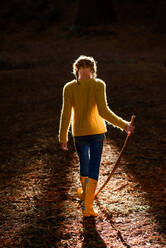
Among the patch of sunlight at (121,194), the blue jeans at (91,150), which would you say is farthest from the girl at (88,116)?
the patch of sunlight at (121,194)

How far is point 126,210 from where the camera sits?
373cm

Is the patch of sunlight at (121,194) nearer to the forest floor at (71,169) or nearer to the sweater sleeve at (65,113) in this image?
the forest floor at (71,169)

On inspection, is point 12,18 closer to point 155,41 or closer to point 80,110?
point 155,41

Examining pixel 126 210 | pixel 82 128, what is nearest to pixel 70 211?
pixel 126 210

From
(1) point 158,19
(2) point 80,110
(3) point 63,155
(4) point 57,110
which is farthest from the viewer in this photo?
(1) point 158,19

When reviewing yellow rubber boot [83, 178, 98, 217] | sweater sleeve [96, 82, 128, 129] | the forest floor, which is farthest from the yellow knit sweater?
the forest floor

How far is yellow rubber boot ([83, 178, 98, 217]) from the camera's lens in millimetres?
3570

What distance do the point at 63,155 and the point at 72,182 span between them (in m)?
1.08

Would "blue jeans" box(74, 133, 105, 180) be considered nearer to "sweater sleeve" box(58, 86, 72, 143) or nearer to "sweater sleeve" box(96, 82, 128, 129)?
"sweater sleeve" box(58, 86, 72, 143)

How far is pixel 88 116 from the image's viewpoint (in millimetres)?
3436

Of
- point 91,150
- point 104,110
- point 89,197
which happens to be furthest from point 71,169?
point 104,110

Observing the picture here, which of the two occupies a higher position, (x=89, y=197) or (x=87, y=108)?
(x=87, y=108)

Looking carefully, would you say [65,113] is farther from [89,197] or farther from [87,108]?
[89,197]

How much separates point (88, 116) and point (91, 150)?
1.22 ft
